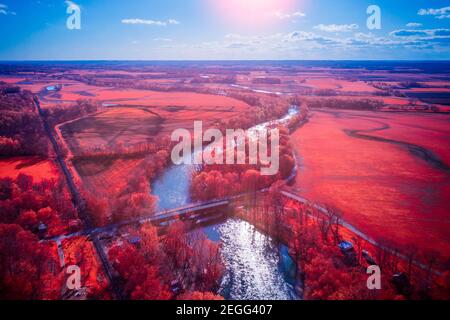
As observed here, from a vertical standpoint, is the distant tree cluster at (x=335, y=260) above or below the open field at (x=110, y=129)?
below

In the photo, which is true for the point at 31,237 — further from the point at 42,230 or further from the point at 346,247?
the point at 346,247

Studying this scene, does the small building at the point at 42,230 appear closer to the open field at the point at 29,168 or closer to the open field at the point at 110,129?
the open field at the point at 29,168

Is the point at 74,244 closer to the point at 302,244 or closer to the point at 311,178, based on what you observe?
the point at 302,244

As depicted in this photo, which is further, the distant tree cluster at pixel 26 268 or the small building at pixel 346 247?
the small building at pixel 346 247

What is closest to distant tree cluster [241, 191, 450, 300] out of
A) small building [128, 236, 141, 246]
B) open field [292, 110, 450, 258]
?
open field [292, 110, 450, 258]

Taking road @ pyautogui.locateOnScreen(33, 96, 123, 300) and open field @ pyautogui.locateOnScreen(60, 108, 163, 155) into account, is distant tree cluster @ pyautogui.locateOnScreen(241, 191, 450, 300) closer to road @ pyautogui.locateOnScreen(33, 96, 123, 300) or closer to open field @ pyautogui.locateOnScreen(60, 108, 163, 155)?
road @ pyautogui.locateOnScreen(33, 96, 123, 300)

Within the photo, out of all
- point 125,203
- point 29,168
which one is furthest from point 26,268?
point 29,168

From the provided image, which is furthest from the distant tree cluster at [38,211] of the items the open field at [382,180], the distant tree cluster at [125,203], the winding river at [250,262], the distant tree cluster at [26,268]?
the open field at [382,180]
